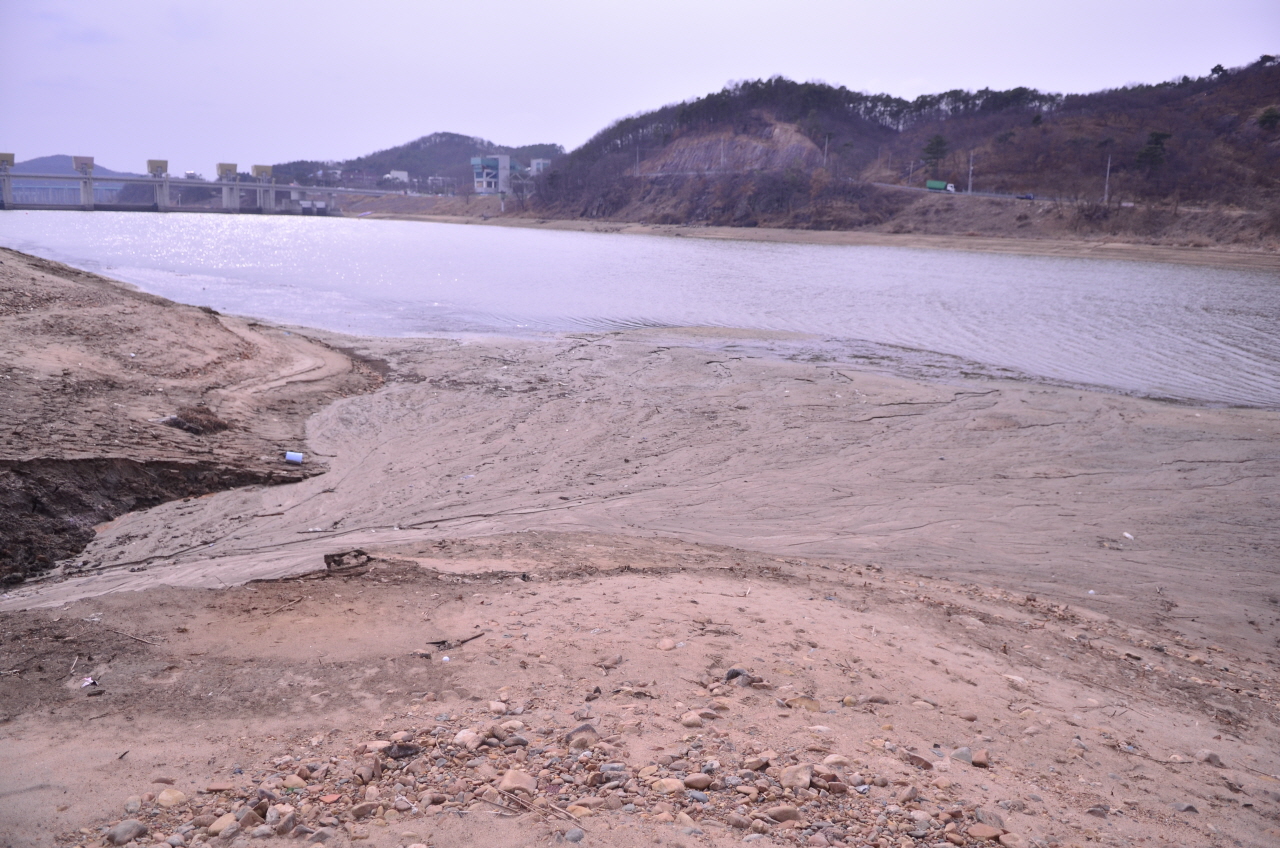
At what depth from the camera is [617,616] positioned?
17.4 feet

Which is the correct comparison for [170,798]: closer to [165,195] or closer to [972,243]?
[972,243]

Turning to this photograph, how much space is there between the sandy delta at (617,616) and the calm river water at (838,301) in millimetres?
4993

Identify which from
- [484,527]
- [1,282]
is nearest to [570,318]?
[1,282]

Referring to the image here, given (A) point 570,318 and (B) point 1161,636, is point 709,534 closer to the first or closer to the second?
(B) point 1161,636

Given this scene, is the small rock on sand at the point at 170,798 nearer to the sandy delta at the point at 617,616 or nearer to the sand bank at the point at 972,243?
the sandy delta at the point at 617,616

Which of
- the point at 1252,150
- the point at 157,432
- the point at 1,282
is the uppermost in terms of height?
the point at 1252,150

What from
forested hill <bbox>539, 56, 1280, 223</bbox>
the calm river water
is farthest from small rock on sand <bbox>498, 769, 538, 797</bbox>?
forested hill <bbox>539, 56, 1280, 223</bbox>

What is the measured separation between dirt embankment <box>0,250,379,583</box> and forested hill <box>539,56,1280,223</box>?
65.5 m

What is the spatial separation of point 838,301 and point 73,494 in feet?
77.7

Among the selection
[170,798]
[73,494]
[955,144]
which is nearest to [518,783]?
[170,798]

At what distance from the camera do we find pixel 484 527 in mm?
7699

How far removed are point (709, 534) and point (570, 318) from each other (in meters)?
15.7

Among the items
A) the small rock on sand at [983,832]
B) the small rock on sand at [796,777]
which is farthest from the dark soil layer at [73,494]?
the small rock on sand at [983,832]

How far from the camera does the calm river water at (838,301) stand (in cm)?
1736
